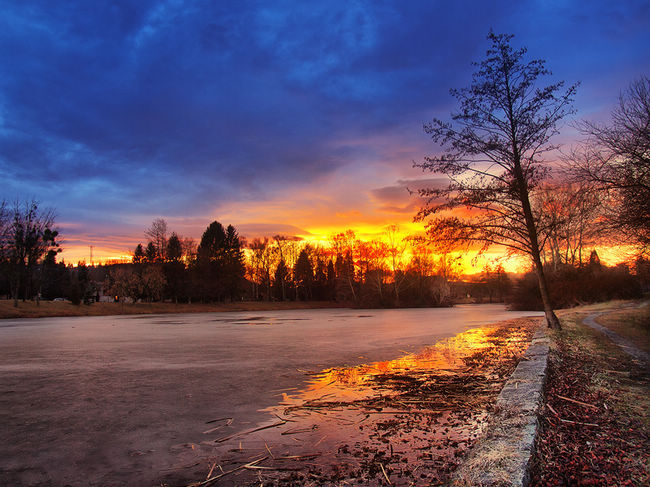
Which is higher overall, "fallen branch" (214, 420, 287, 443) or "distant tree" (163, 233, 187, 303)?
"distant tree" (163, 233, 187, 303)

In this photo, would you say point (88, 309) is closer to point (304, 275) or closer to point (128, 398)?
point (128, 398)

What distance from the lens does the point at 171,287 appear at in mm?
66562

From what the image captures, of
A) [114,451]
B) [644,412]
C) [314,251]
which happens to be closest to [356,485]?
[114,451]

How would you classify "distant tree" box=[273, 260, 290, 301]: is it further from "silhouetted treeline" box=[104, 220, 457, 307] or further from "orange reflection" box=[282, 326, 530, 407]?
"orange reflection" box=[282, 326, 530, 407]

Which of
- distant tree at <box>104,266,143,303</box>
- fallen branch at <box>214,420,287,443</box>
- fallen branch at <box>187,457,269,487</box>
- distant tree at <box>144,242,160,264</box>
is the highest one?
distant tree at <box>144,242,160,264</box>

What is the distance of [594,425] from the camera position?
3.92 m

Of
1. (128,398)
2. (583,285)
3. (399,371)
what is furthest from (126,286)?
(399,371)

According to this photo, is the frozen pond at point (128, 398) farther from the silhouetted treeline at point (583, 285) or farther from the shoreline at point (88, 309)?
the shoreline at point (88, 309)

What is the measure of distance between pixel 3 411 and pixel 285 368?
4.75 metres

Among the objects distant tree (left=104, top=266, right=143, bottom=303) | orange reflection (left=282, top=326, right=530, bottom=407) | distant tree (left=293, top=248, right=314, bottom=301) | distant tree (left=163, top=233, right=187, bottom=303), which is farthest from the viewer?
distant tree (left=293, top=248, right=314, bottom=301)

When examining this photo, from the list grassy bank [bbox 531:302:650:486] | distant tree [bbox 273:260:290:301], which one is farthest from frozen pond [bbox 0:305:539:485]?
distant tree [bbox 273:260:290:301]

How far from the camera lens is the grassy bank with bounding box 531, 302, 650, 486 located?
2.89 m

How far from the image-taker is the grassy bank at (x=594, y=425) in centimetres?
289

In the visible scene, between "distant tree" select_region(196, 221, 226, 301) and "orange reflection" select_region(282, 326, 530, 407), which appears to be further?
"distant tree" select_region(196, 221, 226, 301)
